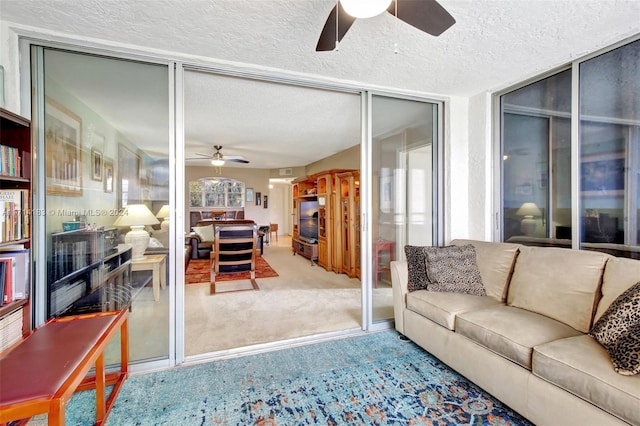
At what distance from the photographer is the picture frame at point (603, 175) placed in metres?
2.15

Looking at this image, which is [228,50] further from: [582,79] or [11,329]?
[582,79]

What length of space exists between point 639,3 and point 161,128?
10.6 ft

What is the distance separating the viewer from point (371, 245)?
2910 mm

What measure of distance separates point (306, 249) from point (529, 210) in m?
4.59

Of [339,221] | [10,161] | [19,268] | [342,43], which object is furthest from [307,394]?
[339,221]

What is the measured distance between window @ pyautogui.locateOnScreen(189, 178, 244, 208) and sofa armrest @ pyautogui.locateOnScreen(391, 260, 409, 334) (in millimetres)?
6981

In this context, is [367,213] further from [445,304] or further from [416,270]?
[445,304]

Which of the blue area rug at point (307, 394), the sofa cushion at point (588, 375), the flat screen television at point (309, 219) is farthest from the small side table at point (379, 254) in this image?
the flat screen television at point (309, 219)

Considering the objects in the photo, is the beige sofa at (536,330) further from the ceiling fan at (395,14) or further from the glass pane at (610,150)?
the ceiling fan at (395,14)

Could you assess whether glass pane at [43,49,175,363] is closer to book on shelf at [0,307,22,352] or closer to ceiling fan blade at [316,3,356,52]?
book on shelf at [0,307,22,352]

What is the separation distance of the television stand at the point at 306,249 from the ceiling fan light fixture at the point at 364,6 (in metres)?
5.25

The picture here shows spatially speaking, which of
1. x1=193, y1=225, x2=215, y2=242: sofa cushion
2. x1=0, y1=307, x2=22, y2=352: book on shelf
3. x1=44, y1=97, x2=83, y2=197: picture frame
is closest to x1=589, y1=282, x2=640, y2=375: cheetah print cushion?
x1=0, y1=307, x2=22, y2=352: book on shelf

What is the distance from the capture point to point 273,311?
11.2 feet

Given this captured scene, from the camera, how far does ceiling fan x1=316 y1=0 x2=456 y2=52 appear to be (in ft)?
3.99
